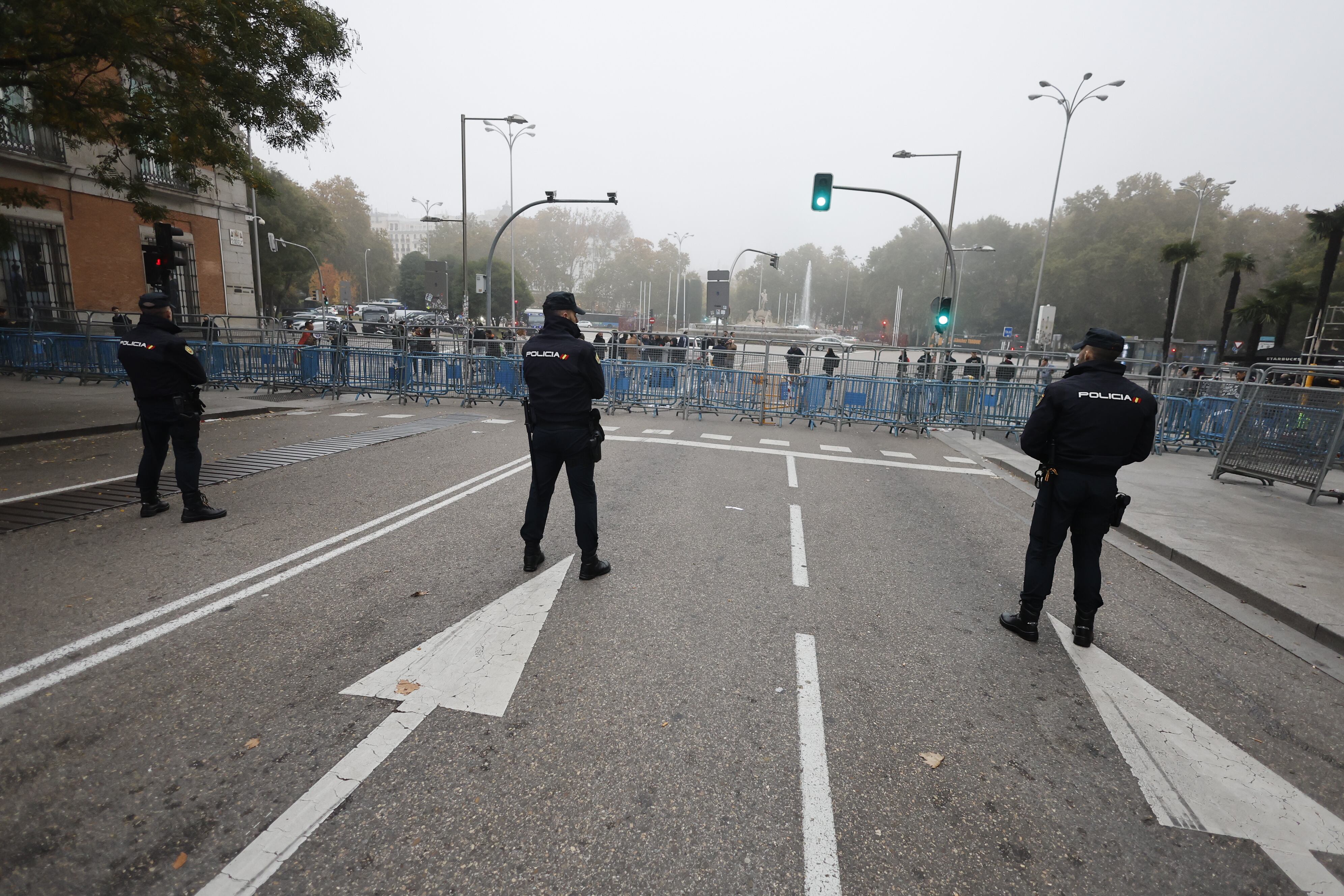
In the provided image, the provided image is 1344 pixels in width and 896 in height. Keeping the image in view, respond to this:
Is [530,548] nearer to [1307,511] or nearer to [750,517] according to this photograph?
[750,517]

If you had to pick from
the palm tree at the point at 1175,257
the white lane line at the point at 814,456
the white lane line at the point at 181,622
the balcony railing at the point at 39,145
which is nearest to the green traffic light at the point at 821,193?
the white lane line at the point at 814,456

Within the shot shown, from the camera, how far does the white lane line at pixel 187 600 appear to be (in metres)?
3.47

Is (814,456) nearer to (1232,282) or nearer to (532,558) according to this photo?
(532,558)

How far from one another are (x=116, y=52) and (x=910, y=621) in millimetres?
11340

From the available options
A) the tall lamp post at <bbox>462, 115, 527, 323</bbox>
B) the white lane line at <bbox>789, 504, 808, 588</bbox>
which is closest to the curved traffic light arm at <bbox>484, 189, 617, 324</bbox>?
the tall lamp post at <bbox>462, 115, 527, 323</bbox>

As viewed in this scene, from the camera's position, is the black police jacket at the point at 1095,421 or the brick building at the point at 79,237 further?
the brick building at the point at 79,237

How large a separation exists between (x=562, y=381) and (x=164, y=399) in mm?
3921

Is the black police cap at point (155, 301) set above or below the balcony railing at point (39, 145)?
below

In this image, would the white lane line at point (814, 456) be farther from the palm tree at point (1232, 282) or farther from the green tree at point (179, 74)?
the palm tree at point (1232, 282)

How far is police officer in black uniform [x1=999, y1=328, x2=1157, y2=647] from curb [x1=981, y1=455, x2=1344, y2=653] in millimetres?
1900

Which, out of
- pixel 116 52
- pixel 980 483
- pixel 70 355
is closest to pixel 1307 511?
pixel 980 483

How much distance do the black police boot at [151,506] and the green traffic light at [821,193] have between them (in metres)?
16.3

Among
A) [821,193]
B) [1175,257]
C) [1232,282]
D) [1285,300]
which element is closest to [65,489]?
[821,193]

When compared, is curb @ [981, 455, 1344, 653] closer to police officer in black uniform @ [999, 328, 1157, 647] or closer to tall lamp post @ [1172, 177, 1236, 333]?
police officer in black uniform @ [999, 328, 1157, 647]
